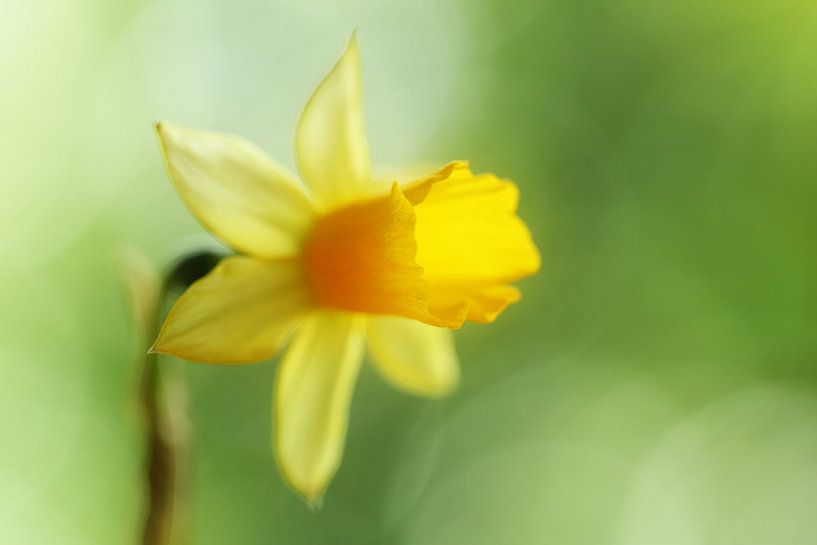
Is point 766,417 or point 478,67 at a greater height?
point 478,67

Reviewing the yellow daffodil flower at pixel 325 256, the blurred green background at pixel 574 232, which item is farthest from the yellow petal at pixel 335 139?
the blurred green background at pixel 574 232

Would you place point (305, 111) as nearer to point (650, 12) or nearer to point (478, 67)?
point (478, 67)

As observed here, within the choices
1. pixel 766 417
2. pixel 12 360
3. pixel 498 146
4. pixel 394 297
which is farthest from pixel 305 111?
pixel 766 417

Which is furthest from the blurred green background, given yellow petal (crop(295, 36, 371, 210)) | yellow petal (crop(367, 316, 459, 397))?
yellow petal (crop(295, 36, 371, 210))

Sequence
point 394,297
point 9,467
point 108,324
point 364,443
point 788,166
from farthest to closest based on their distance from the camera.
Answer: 1. point 788,166
2. point 364,443
3. point 108,324
4. point 9,467
5. point 394,297

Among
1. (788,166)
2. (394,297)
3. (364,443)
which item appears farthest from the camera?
(788,166)

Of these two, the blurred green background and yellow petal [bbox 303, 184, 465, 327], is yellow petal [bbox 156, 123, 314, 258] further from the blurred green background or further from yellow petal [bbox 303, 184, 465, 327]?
the blurred green background

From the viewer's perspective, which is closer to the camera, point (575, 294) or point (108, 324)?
point (108, 324)

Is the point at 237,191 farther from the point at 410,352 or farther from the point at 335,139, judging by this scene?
the point at 410,352
